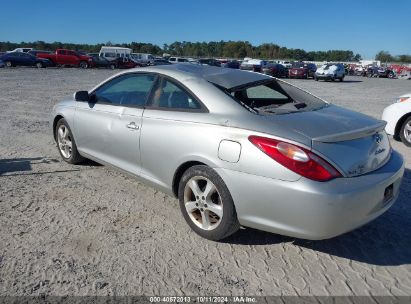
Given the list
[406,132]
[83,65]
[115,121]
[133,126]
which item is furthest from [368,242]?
[83,65]

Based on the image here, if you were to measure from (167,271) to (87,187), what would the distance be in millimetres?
2066

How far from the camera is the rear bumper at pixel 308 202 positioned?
2.78 m

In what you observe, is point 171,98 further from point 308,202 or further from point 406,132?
point 406,132

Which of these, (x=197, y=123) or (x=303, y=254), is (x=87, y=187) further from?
(x=303, y=254)

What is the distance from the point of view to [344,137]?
303 cm

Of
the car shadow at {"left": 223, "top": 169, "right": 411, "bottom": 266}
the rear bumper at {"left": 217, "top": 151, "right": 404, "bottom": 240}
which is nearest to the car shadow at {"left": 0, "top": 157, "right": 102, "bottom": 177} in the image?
the car shadow at {"left": 223, "top": 169, "right": 411, "bottom": 266}

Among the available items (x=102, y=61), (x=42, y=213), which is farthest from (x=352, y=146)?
(x=102, y=61)

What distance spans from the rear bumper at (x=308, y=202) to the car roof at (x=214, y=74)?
3.41 feet

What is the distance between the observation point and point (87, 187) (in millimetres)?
4668

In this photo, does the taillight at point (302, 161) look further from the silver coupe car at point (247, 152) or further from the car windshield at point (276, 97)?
the car windshield at point (276, 97)

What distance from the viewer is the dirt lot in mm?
2826

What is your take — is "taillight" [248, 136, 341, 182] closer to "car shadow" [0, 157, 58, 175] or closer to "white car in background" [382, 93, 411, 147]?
"car shadow" [0, 157, 58, 175]

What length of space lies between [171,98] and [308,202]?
1.78 metres

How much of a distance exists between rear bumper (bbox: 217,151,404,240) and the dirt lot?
0.36 m
